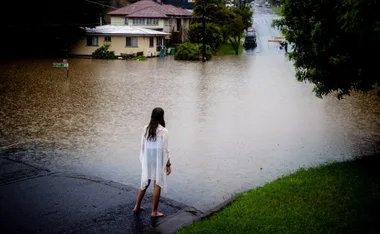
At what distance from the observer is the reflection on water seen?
10141mm

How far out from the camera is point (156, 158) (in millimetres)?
6793

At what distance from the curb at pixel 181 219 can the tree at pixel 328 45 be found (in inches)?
147

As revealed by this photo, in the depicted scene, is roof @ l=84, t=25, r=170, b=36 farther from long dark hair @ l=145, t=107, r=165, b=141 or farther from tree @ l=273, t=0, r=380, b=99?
long dark hair @ l=145, t=107, r=165, b=141

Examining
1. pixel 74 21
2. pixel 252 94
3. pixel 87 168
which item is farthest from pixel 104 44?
pixel 87 168

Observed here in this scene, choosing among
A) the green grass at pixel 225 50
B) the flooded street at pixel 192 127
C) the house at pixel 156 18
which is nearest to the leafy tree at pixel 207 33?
the green grass at pixel 225 50

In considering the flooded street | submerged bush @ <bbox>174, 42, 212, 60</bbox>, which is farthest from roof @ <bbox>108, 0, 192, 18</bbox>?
the flooded street

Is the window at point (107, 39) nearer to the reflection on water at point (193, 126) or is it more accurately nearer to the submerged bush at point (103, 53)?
the submerged bush at point (103, 53)

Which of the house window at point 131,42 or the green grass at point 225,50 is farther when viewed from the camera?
the green grass at point 225,50

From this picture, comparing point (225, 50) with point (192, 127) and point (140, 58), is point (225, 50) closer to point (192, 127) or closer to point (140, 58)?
point (140, 58)

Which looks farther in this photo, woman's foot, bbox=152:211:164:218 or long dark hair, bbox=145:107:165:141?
woman's foot, bbox=152:211:164:218

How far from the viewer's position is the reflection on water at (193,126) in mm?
10141

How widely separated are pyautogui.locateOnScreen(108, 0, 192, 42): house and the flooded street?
2734 cm

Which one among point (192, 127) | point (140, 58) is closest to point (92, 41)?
point (140, 58)

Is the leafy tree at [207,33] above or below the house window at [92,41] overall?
above
